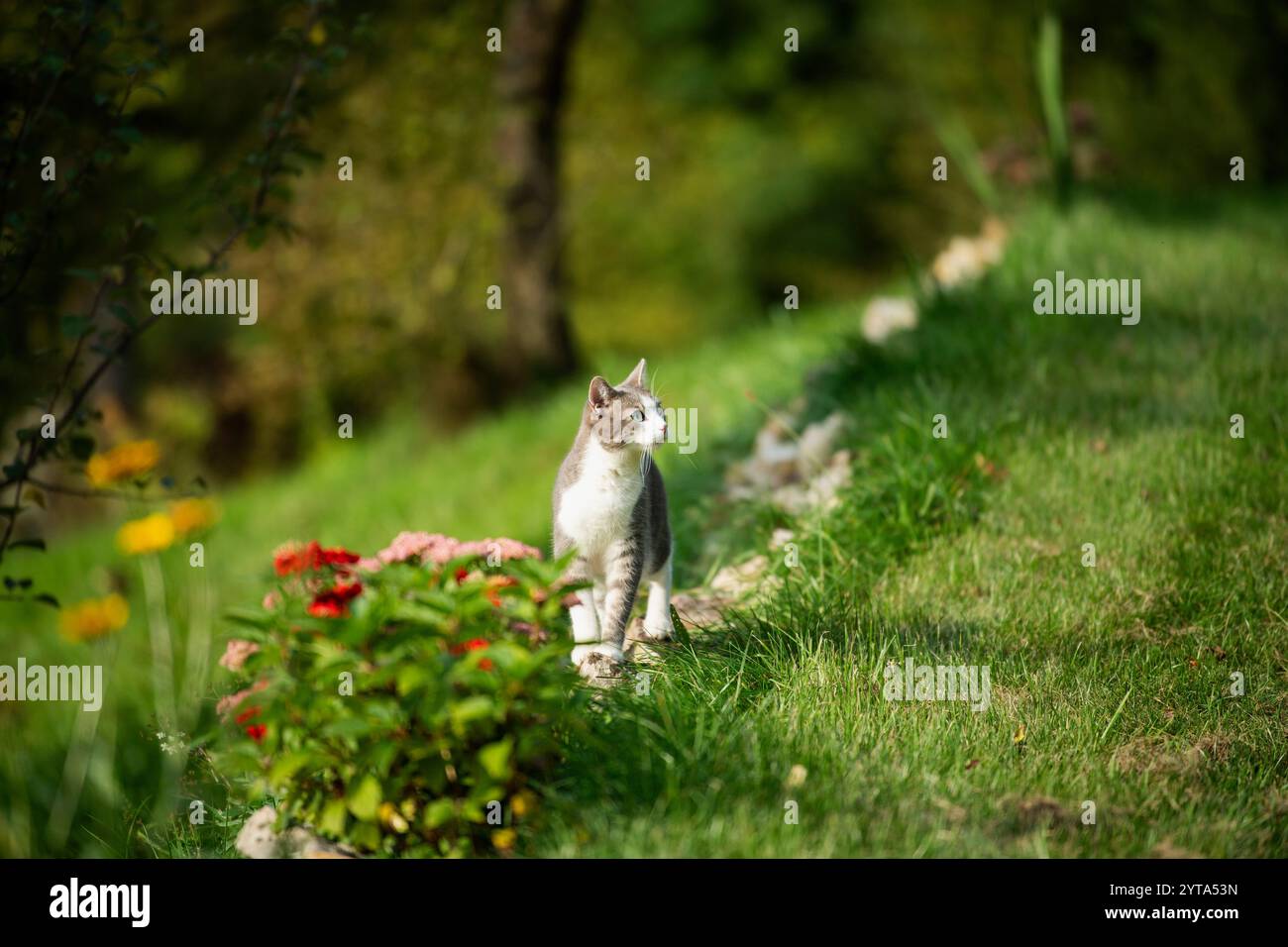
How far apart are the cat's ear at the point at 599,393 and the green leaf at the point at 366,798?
1255mm

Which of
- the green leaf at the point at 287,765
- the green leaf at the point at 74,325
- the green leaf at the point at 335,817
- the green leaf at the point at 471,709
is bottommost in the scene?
the green leaf at the point at 335,817

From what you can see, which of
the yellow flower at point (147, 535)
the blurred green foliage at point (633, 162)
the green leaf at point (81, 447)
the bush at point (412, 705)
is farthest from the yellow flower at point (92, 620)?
the bush at point (412, 705)

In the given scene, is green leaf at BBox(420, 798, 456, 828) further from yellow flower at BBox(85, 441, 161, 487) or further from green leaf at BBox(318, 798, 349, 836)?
yellow flower at BBox(85, 441, 161, 487)

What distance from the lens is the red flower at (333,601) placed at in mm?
2683

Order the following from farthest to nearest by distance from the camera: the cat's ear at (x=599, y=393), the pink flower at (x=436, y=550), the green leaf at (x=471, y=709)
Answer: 1. the cat's ear at (x=599, y=393)
2. the pink flower at (x=436, y=550)
3. the green leaf at (x=471, y=709)

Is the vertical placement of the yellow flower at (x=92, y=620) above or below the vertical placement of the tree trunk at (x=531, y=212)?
below

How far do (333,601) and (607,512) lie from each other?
904 millimetres

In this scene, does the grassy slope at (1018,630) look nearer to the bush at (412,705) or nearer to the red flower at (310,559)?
the bush at (412,705)

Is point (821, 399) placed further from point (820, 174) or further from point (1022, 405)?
point (820, 174)

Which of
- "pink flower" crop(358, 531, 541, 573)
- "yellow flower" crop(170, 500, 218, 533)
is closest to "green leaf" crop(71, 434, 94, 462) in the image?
"pink flower" crop(358, 531, 541, 573)

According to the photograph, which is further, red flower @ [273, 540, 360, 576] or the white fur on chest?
the white fur on chest

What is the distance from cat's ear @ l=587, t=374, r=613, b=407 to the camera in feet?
10.5

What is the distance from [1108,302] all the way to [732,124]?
11157mm

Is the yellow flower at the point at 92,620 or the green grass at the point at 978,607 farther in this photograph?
the yellow flower at the point at 92,620
